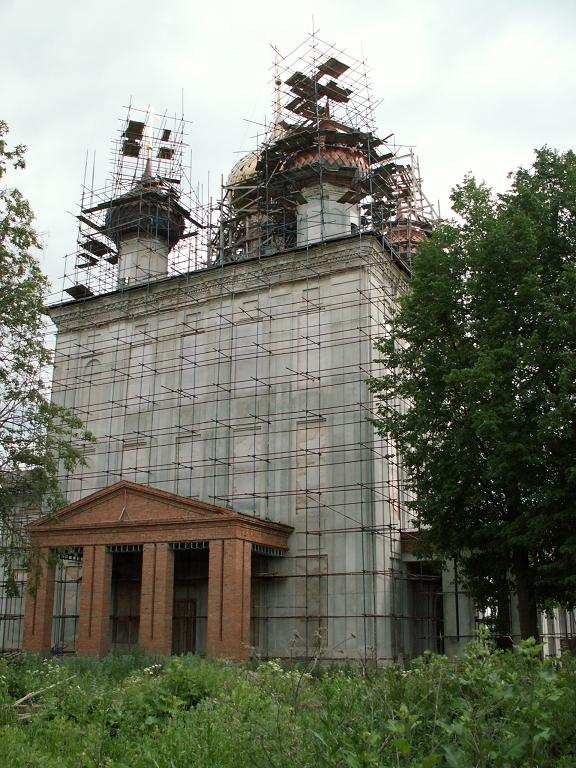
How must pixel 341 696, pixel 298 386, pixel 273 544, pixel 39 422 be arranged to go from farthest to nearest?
pixel 298 386 → pixel 273 544 → pixel 39 422 → pixel 341 696

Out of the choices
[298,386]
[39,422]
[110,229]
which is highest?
[110,229]

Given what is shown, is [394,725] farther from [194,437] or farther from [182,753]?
[194,437]

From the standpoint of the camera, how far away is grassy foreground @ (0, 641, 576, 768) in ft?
20.8

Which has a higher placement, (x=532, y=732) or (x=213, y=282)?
(x=213, y=282)

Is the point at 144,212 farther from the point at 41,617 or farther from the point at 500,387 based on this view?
the point at 500,387

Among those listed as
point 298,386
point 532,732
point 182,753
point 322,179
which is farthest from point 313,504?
point 532,732

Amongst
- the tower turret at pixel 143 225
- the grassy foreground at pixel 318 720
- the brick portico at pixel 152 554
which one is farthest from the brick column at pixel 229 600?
the tower turret at pixel 143 225

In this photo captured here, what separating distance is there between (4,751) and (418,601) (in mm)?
23344

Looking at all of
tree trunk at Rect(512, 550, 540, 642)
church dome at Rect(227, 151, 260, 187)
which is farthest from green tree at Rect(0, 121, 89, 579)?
church dome at Rect(227, 151, 260, 187)

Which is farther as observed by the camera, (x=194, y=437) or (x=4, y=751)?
(x=194, y=437)

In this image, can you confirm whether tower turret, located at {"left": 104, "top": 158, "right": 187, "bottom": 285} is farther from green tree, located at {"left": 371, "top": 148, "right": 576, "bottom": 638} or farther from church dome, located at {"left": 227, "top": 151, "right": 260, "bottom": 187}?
green tree, located at {"left": 371, "top": 148, "right": 576, "bottom": 638}

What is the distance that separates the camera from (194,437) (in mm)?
32344

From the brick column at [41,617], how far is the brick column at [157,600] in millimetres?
3611

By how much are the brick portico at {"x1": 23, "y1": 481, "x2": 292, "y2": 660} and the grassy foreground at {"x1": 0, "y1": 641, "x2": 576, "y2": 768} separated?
37.6 ft
